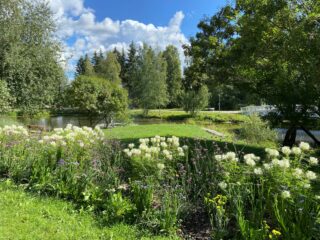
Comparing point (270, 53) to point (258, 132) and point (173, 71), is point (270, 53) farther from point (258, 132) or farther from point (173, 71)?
point (173, 71)

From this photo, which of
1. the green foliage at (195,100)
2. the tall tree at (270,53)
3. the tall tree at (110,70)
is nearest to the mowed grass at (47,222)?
the tall tree at (270,53)

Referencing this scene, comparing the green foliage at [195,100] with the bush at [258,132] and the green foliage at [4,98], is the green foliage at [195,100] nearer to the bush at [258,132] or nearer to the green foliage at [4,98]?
the bush at [258,132]

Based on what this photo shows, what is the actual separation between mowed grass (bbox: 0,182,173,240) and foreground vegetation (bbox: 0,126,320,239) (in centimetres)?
12

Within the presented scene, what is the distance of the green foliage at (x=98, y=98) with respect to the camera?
20.1 m


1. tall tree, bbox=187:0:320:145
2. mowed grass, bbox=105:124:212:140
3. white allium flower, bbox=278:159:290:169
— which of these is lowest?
mowed grass, bbox=105:124:212:140

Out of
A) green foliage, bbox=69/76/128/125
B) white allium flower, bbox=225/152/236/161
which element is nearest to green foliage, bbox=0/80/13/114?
green foliage, bbox=69/76/128/125

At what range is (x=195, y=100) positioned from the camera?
33.8 metres

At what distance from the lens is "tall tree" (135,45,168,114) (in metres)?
38.7

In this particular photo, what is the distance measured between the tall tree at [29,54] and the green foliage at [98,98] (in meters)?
6.13

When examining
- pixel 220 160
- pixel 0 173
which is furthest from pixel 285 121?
pixel 0 173

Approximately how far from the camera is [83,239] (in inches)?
132

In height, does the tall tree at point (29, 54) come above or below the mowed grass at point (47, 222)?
above

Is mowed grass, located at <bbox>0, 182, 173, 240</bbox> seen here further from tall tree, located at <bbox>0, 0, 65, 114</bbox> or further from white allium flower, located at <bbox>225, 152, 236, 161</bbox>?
tall tree, located at <bbox>0, 0, 65, 114</bbox>

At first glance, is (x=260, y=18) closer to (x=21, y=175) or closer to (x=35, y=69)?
(x=21, y=175)
